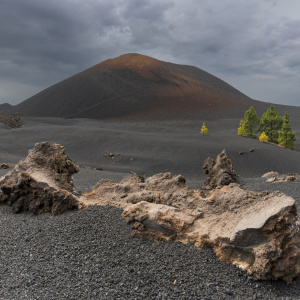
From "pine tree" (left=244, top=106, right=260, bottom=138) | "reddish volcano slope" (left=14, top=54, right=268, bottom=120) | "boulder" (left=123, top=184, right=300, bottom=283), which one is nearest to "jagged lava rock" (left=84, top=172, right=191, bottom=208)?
"boulder" (left=123, top=184, right=300, bottom=283)

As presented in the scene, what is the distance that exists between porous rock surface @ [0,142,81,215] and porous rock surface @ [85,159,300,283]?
0.83 m

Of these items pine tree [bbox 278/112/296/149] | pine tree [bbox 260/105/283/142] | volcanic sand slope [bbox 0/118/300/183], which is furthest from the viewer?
pine tree [bbox 260/105/283/142]

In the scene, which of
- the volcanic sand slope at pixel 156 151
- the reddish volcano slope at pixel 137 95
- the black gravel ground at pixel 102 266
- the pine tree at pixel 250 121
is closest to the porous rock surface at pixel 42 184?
the black gravel ground at pixel 102 266

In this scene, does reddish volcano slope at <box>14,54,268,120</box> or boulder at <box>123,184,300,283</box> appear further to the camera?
reddish volcano slope at <box>14,54,268,120</box>

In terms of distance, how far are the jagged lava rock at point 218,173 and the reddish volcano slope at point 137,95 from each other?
1765 inches

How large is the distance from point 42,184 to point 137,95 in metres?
66.6

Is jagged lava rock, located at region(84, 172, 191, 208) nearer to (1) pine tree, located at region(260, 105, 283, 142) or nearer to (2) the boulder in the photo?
(2) the boulder

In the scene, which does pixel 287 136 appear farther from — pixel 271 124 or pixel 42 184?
pixel 42 184

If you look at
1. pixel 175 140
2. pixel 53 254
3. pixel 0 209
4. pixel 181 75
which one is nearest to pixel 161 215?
pixel 53 254

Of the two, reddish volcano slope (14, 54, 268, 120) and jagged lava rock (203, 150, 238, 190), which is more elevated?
reddish volcano slope (14, 54, 268, 120)

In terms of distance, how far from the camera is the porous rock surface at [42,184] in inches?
292

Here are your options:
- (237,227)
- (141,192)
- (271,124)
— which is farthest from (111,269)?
(271,124)

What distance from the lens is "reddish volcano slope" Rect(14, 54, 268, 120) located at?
65.6 metres

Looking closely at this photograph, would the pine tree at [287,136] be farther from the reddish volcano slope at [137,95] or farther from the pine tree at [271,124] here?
the reddish volcano slope at [137,95]
